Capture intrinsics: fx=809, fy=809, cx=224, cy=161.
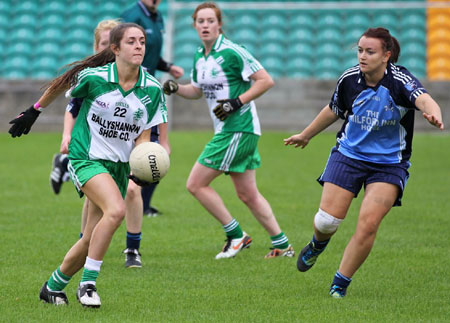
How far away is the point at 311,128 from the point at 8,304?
253 centimetres

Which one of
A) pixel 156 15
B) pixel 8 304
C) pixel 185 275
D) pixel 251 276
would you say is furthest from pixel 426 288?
pixel 156 15

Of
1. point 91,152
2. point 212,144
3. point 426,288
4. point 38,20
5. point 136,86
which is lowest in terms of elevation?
point 38,20

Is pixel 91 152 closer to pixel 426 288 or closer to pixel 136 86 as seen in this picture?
pixel 136 86

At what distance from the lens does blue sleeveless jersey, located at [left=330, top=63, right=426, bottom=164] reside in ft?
18.3

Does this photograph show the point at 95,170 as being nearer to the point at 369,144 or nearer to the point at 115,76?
the point at 115,76

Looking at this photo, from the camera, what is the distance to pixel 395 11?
2041cm

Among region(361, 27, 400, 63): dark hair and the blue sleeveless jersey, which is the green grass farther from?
region(361, 27, 400, 63): dark hair

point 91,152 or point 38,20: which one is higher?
point 91,152

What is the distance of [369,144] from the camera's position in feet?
18.8

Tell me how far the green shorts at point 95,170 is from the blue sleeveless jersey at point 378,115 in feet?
5.21

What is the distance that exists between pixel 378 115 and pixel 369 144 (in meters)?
0.24

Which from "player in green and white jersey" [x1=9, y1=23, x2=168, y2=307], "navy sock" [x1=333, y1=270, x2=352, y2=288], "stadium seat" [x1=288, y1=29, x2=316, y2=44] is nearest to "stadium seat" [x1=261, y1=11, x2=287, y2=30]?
"stadium seat" [x1=288, y1=29, x2=316, y2=44]

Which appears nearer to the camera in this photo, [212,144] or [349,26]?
[212,144]

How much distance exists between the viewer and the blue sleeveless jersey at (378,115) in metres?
5.57
